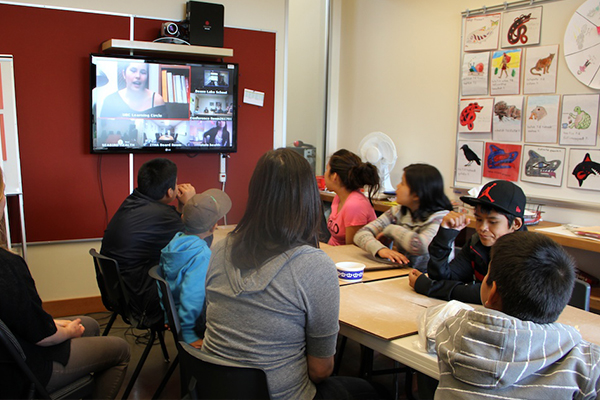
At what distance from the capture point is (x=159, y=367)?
10.2 feet

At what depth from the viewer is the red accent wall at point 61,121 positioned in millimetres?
3750

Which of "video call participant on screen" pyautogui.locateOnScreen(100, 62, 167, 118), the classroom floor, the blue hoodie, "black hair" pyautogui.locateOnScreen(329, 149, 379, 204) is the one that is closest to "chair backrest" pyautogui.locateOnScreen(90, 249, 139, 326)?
the blue hoodie

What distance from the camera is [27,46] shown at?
147 inches

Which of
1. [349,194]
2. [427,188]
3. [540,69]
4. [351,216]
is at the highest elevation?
[540,69]

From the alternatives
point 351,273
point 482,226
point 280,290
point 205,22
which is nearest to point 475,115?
point 482,226

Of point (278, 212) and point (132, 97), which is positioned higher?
point (132, 97)

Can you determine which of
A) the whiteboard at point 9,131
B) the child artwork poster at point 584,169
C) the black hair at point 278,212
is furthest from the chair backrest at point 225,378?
the child artwork poster at point 584,169

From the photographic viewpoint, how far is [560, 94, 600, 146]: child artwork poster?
10.9ft

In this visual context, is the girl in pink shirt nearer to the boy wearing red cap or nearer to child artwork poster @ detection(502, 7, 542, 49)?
the boy wearing red cap

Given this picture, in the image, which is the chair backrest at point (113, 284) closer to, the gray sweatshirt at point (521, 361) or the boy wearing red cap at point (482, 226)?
the boy wearing red cap at point (482, 226)

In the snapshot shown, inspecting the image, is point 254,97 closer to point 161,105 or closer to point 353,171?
point 161,105

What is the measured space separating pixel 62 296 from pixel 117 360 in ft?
6.89

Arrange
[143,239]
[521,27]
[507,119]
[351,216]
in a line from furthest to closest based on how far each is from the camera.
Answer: [507,119] → [521,27] → [351,216] → [143,239]

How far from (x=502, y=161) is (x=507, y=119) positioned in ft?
1.01
